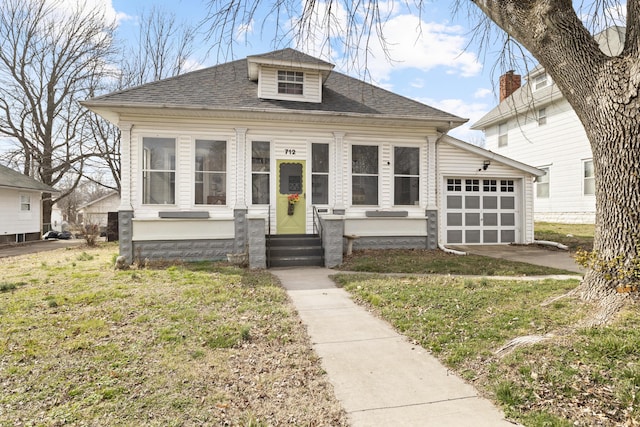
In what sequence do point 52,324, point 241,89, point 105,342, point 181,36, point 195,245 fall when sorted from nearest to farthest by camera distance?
point 105,342 < point 52,324 < point 195,245 < point 241,89 < point 181,36

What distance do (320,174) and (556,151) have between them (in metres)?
13.6

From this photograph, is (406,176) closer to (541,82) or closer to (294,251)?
(294,251)

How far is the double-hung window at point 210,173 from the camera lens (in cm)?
994

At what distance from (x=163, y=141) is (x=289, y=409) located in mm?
8767

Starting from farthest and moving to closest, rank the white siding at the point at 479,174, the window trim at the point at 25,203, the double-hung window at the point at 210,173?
the window trim at the point at 25,203
the white siding at the point at 479,174
the double-hung window at the point at 210,173

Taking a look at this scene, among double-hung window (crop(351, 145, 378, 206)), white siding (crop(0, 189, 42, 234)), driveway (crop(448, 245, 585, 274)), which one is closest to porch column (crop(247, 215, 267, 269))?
double-hung window (crop(351, 145, 378, 206))

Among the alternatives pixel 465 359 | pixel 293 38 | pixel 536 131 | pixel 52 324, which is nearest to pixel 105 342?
pixel 52 324

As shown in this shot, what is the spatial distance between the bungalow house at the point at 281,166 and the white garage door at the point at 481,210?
8cm

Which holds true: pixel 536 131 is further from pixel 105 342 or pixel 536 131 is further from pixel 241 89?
pixel 105 342

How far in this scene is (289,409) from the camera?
2.73 metres

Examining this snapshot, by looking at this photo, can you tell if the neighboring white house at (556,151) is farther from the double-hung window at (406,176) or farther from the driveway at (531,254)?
the double-hung window at (406,176)

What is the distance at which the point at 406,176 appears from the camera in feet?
36.5

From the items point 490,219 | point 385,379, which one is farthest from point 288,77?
point 385,379

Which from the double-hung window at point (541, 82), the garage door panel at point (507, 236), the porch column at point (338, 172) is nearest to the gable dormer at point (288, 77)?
the porch column at point (338, 172)
